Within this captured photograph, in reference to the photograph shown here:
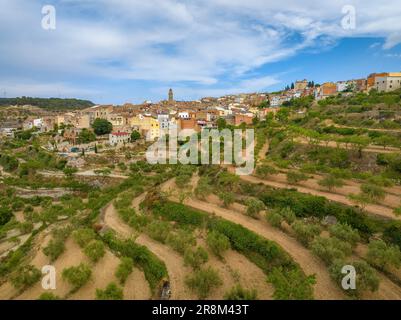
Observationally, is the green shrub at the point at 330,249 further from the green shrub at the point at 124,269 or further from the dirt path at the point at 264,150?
the dirt path at the point at 264,150

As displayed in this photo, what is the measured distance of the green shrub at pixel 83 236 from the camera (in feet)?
50.2

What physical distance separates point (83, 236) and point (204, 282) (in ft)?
25.5

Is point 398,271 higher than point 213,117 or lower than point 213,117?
lower

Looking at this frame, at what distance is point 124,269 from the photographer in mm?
12391

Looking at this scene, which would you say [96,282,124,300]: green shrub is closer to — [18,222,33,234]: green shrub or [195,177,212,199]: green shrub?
[195,177,212,199]: green shrub

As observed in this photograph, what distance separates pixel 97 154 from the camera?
1503 inches

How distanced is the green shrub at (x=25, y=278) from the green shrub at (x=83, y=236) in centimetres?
266

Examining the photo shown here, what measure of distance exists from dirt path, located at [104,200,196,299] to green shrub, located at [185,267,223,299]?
1.03 feet

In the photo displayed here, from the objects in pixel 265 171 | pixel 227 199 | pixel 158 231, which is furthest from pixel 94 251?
pixel 265 171

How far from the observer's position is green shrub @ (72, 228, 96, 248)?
602 inches

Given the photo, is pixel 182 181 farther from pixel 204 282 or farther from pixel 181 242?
pixel 204 282
